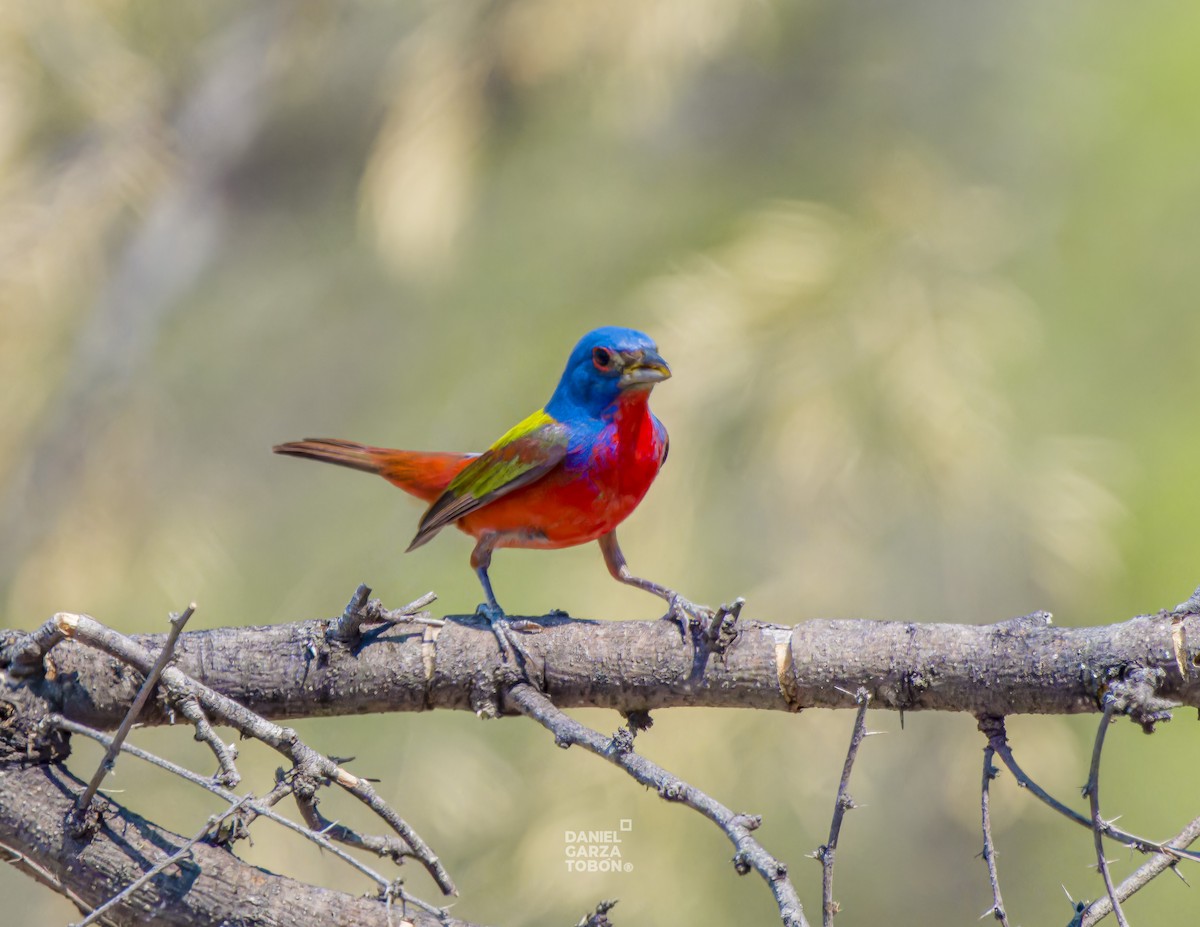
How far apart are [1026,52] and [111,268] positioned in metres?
5.36

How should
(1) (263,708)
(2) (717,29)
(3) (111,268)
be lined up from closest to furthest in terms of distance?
1. (1) (263,708)
2. (2) (717,29)
3. (3) (111,268)

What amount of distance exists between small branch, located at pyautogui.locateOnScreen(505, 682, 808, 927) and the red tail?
131cm

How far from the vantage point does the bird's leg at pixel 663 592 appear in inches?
110

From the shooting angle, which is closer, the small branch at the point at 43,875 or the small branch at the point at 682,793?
the small branch at the point at 682,793

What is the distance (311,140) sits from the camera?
8.09 m

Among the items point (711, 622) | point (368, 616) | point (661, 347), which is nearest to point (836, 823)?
point (711, 622)

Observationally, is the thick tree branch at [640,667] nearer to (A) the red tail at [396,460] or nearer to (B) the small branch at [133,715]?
(B) the small branch at [133,715]

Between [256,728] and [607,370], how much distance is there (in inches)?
61.1

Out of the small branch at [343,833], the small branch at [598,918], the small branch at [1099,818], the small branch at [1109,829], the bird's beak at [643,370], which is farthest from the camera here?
the bird's beak at [643,370]

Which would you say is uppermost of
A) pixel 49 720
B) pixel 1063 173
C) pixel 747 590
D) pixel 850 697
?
pixel 1063 173

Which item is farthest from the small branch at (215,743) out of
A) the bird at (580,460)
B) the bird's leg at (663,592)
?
the bird at (580,460)

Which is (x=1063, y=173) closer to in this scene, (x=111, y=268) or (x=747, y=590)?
(x=747, y=590)

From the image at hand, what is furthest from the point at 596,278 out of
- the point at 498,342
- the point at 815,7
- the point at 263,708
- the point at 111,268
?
the point at 263,708

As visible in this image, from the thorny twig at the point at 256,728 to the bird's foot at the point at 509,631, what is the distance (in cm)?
55
